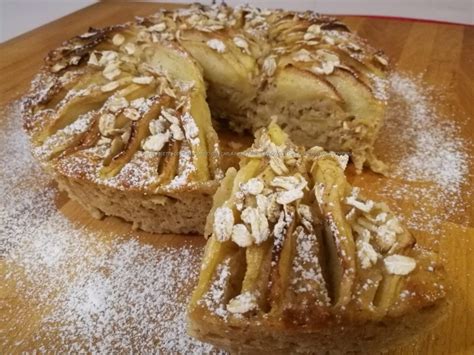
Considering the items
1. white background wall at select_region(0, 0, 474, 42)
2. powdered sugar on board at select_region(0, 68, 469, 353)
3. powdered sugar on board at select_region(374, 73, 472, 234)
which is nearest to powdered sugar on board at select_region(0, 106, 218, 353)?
powdered sugar on board at select_region(0, 68, 469, 353)

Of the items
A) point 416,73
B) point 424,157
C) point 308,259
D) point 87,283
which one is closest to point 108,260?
point 87,283

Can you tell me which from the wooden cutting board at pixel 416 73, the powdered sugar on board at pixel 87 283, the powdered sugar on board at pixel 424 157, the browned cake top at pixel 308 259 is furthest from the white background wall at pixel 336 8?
Result: the browned cake top at pixel 308 259

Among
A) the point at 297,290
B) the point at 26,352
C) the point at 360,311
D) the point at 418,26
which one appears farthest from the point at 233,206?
the point at 418,26

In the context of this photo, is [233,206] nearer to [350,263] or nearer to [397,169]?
[350,263]

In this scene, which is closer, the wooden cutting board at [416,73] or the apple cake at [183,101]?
the wooden cutting board at [416,73]

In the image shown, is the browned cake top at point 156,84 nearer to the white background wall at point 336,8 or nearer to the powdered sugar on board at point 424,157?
the powdered sugar on board at point 424,157

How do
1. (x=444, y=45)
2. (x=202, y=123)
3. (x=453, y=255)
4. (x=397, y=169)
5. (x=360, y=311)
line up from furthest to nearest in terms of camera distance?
(x=444, y=45)
(x=397, y=169)
(x=202, y=123)
(x=453, y=255)
(x=360, y=311)
